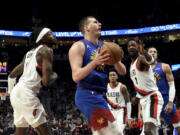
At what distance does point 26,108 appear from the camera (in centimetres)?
432

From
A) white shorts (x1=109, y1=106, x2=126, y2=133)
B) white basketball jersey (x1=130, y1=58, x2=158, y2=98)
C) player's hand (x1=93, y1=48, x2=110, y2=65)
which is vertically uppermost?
player's hand (x1=93, y1=48, x2=110, y2=65)

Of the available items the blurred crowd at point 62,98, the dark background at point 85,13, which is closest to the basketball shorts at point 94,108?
the blurred crowd at point 62,98

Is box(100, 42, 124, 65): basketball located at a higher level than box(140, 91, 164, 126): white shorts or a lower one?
Answer: higher

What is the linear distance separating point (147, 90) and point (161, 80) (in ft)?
2.31

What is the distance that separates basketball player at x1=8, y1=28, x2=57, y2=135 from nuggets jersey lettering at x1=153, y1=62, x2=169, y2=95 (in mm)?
2615

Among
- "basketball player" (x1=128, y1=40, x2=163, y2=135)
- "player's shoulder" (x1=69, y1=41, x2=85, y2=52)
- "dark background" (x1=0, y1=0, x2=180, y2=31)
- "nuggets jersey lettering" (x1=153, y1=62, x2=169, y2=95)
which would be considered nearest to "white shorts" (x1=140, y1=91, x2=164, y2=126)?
"basketball player" (x1=128, y1=40, x2=163, y2=135)

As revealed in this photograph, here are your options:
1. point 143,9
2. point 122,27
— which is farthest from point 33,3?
point 143,9

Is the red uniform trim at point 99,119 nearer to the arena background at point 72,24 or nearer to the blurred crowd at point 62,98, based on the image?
the blurred crowd at point 62,98

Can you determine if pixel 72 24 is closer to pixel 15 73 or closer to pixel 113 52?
pixel 15 73

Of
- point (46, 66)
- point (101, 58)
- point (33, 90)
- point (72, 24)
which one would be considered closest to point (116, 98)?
point (33, 90)

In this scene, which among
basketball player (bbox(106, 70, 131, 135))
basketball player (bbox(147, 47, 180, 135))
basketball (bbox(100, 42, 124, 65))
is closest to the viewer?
basketball (bbox(100, 42, 124, 65))

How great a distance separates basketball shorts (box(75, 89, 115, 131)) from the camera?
11.0 feet

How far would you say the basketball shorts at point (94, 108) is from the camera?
3.35m

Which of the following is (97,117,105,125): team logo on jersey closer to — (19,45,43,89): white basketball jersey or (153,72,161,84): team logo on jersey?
(19,45,43,89): white basketball jersey
